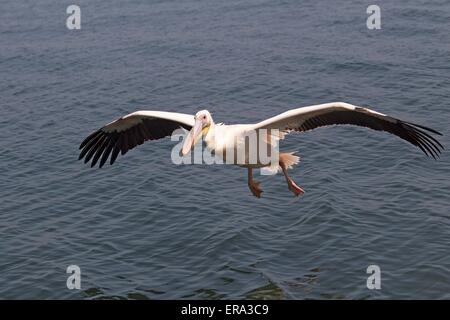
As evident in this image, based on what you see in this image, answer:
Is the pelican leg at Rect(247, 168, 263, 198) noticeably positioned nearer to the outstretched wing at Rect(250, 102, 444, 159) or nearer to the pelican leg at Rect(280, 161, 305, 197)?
the pelican leg at Rect(280, 161, 305, 197)

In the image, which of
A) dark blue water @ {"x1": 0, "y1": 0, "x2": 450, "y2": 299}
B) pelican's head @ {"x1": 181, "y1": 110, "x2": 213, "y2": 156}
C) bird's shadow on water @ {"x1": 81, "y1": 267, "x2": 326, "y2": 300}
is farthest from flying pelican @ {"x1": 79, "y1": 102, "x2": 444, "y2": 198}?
dark blue water @ {"x1": 0, "y1": 0, "x2": 450, "y2": 299}

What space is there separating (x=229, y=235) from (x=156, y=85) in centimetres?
1285

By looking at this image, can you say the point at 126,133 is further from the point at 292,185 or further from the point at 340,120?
the point at 340,120

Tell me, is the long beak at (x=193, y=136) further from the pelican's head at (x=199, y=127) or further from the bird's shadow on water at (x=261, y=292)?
the bird's shadow on water at (x=261, y=292)

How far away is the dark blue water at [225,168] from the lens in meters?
17.2

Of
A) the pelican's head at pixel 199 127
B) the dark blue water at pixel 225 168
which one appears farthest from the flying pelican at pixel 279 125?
the dark blue water at pixel 225 168

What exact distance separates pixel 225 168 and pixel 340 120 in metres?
8.55

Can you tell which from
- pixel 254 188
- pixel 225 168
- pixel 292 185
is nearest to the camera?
pixel 292 185

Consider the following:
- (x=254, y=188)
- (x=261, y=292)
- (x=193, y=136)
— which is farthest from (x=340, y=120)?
(x=261, y=292)

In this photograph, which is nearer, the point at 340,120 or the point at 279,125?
the point at 279,125

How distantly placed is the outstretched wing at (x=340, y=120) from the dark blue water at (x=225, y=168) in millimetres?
3451

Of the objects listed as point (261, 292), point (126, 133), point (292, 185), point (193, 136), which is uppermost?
point (193, 136)

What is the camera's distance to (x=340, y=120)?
49.8ft
